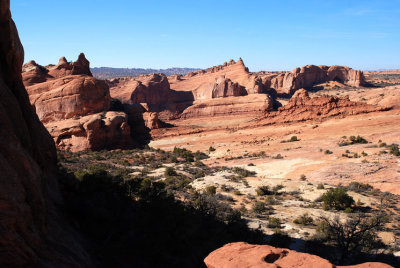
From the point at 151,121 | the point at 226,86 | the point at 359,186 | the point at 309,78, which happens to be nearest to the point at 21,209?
the point at 359,186

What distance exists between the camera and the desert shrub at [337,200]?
577 inches

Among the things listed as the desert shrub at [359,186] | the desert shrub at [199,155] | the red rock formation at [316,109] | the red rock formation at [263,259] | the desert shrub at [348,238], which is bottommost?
the desert shrub at [199,155]

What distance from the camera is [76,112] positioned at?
34250mm

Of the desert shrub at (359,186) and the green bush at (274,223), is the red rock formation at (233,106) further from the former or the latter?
the green bush at (274,223)

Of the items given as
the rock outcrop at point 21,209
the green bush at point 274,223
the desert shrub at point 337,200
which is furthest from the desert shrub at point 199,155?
the rock outcrop at point 21,209

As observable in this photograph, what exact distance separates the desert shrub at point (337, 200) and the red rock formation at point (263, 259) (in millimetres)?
10452

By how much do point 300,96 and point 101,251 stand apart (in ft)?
123

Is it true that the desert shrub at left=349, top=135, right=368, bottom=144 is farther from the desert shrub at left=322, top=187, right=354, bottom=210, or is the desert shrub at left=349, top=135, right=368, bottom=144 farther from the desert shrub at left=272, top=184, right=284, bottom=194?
the desert shrub at left=322, top=187, right=354, bottom=210

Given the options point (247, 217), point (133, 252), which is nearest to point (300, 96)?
point (247, 217)

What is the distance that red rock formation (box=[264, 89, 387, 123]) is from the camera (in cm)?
3581

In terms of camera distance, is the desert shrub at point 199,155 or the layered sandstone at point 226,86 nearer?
the desert shrub at point 199,155

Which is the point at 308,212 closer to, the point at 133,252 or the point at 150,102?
the point at 133,252

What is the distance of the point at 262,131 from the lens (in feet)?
124

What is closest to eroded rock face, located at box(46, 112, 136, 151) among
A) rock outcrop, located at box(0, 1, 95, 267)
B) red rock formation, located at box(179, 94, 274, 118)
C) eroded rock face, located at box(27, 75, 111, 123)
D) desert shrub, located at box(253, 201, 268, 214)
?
eroded rock face, located at box(27, 75, 111, 123)
